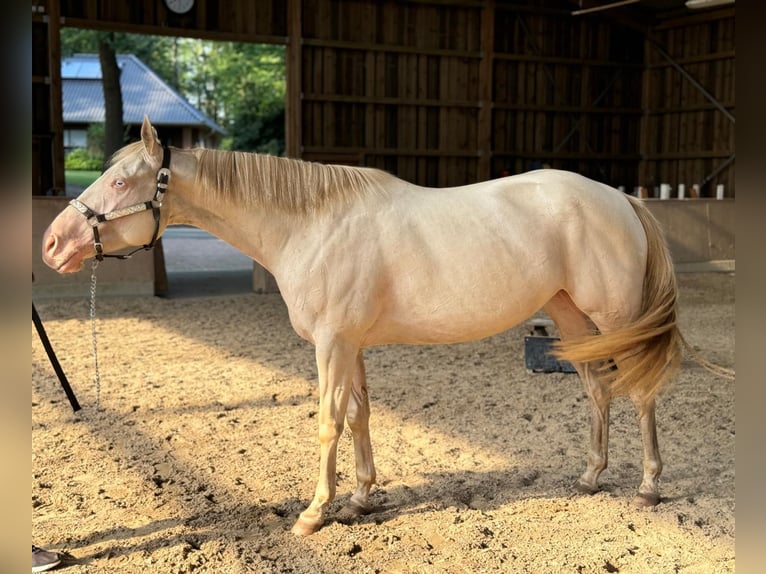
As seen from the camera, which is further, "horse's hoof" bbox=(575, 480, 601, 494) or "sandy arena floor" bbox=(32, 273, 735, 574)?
"horse's hoof" bbox=(575, 480, 601, 494)

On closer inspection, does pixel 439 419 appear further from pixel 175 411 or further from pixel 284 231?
pixel 284 231

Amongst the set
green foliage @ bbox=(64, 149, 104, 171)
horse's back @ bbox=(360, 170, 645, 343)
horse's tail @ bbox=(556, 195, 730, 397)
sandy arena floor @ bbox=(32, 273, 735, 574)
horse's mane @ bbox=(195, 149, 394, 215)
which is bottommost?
sandy arena floor @ bbox=(32, 273, 735, 574)

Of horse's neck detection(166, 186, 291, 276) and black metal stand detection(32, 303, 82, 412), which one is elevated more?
horse's neck detection(166, 186, 291, 276)

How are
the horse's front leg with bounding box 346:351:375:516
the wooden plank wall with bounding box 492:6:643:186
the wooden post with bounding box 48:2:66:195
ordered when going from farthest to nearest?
the wooden plank wall with bounding box 492:6:643:186 < the wooden post with bounding box 48:2:66:195 < the horse's front leg with bounding box 346:351:375:516

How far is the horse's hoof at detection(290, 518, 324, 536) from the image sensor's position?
2.75 meters

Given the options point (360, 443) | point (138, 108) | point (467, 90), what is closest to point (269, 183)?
point (360, 443)

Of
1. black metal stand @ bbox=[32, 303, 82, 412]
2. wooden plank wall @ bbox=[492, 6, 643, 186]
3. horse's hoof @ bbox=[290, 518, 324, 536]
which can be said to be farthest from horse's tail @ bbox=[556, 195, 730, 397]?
wooden plank wall @ bbox=[492, 6, 643, 186]

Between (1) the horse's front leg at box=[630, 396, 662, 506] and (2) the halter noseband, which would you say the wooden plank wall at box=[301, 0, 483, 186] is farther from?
(1) the horse's front leg at box=[630, 396, 662, 506]

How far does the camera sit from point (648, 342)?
2936 mm

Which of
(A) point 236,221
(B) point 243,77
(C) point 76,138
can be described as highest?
(B) point 243,77

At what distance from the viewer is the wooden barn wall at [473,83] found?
30.7 feet

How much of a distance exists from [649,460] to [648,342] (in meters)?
0.52

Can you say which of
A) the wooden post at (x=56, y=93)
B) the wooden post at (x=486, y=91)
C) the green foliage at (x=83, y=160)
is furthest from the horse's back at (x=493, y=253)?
the green foliage at (x=83, y=160)

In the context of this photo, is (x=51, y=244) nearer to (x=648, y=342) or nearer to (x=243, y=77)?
(x=648, y=342)
